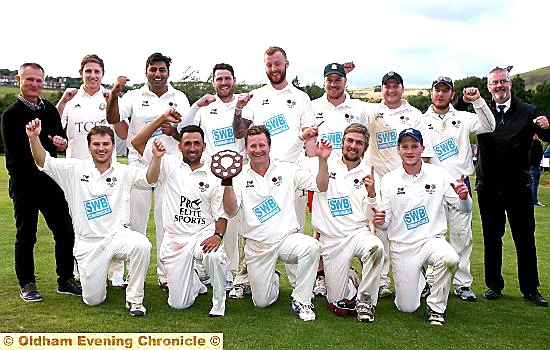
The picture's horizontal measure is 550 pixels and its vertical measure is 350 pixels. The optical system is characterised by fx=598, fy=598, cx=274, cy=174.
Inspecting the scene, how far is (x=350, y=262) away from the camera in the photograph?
555cm

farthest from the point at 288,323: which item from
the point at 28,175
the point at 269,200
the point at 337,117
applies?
the point at 28,175

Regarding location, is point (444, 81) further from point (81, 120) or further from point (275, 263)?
point (81, 120)

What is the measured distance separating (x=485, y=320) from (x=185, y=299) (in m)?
2.72

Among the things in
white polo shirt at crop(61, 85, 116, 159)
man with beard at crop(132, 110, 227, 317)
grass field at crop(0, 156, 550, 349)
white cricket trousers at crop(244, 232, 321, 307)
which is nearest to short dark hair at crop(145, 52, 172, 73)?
white polo shirt at crop(61, 85, 116, 159)

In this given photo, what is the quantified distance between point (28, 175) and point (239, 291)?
7.61ft

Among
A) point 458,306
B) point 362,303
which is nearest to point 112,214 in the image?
point 362,303

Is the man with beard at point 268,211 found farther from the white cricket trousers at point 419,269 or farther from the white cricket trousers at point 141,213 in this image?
the white cricket trousers at point 141,213

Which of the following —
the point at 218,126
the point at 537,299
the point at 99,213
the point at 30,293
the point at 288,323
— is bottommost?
the point at 537,299

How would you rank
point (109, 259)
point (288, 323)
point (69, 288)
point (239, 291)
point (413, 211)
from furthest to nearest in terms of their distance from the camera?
1. point (239, 291)
2. point (69, 288)
3. point (413, 211)
4. point (109, 259)
5. point (288, 323)

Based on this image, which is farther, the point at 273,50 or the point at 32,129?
the point at 273,50

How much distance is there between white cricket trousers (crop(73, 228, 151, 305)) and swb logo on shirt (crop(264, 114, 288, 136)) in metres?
1.71

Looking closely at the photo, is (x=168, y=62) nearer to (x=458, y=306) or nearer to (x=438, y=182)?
(x=438, y=182)

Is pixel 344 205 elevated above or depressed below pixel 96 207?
below

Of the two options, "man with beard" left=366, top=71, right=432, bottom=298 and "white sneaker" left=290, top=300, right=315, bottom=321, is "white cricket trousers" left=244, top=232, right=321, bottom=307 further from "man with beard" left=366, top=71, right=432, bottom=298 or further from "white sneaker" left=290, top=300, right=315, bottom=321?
"man with beard" left=366, top=71, right=432, bottom=298
